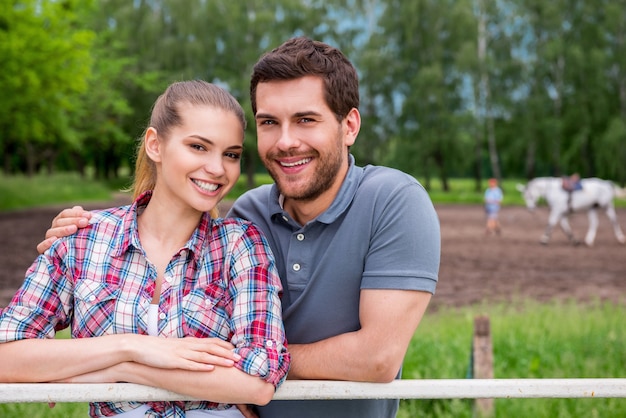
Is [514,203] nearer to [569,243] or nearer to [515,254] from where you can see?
[569,243]

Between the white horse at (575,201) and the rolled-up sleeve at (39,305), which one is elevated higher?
the rolled-up sleeve at (39,305)

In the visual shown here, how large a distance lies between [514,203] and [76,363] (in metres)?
29.1

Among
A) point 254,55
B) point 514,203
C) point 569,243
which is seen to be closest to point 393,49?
point 254,55

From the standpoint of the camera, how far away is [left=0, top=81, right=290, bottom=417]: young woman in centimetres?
162

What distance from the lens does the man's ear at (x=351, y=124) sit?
6.68 ft

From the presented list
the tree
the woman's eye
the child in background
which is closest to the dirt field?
the child in background

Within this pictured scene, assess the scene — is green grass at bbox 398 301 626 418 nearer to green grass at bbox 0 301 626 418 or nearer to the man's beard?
green grass at bbox 0 301 626 418

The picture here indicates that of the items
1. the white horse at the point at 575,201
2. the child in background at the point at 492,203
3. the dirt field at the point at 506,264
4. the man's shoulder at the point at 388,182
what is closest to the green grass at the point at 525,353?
the dirt field at the point at 506,264

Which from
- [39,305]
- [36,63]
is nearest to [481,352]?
[39,305]

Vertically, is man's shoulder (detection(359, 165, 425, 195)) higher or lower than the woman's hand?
higher

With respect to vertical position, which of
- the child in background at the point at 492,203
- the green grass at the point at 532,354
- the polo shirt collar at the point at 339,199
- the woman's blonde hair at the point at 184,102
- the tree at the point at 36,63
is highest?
the tree at the point at 36,63

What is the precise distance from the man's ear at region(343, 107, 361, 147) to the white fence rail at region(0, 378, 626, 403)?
77 centimetres

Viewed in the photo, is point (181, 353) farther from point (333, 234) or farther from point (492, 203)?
point (492, 203)

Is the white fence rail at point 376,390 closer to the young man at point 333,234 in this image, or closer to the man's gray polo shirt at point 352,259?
the young man at point 333,234
